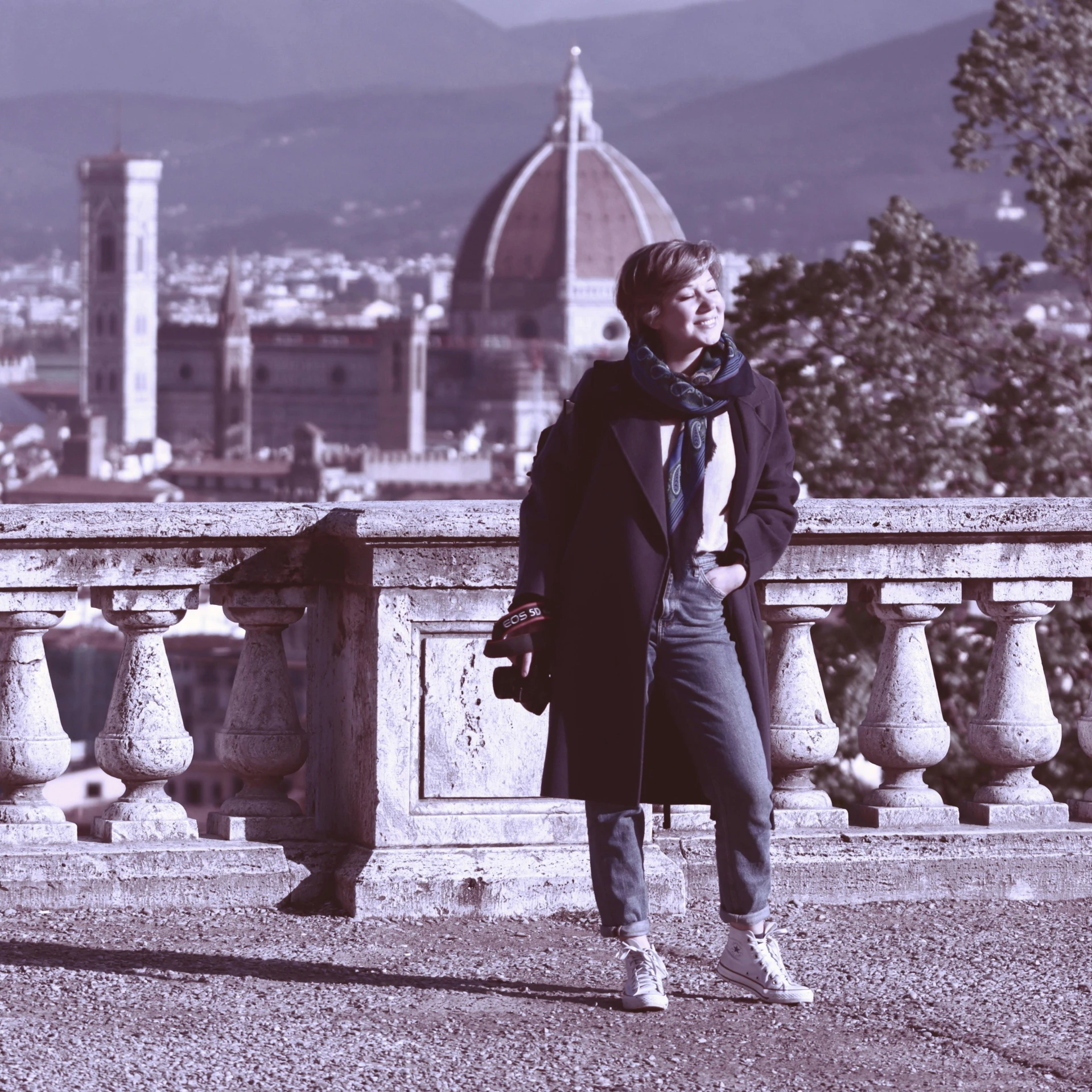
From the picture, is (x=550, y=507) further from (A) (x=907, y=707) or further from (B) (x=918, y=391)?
(B) (x=918, y=391)

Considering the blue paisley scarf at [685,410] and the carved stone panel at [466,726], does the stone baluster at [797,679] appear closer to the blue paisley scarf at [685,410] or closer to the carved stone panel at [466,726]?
the carved stone panel at [466,726]

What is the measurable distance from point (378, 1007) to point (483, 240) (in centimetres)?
15431

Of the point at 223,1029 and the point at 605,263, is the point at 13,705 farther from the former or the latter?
the point at 605,263

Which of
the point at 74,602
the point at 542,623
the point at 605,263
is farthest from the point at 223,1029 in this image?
the point at 605,263

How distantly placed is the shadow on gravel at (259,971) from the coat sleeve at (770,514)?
708mm

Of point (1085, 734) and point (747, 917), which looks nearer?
point (747, 917)

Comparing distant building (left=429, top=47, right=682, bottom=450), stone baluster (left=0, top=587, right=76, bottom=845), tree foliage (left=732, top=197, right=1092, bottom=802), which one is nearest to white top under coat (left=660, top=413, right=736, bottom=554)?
stone baluster (left=0, top=587, right=76, bottom=845)

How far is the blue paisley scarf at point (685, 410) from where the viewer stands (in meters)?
3.50

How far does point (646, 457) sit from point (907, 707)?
1.17 meters

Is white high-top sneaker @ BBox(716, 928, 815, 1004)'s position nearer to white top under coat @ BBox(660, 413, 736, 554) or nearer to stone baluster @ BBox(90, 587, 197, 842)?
white top under coat @ BBox(660, 413, 736, 554)

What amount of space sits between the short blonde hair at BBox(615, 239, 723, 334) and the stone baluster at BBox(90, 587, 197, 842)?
110 cm

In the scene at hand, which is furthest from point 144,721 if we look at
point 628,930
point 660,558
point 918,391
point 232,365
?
point 232,365

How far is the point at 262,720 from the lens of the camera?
425 cm

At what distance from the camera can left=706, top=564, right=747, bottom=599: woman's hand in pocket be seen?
3.50 m
